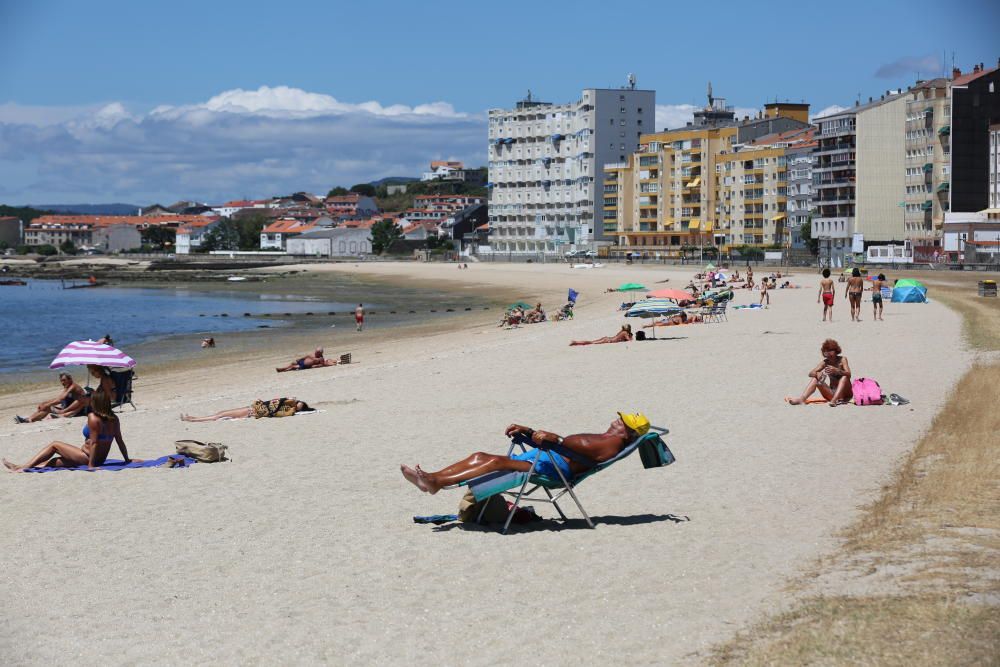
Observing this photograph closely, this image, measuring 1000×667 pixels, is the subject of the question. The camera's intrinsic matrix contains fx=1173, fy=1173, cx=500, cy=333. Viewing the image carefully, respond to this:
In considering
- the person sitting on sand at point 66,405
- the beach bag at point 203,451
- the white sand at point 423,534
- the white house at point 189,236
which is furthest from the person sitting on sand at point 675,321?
the white house at point 189,236

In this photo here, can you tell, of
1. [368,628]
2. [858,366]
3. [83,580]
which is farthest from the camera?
[858,366]

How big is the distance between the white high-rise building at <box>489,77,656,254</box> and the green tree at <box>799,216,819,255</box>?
3397cm

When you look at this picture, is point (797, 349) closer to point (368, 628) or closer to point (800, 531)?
point (800, 531)

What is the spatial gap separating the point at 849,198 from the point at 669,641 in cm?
8542

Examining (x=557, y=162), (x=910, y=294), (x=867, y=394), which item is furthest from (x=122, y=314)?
(x=557, y=162)

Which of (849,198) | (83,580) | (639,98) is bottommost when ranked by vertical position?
(83,580)

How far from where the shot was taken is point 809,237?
93000 millimetres

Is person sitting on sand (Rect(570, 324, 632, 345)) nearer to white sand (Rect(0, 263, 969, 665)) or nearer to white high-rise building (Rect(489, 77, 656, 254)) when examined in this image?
white sand (Rect(0, 263, 969, 665))

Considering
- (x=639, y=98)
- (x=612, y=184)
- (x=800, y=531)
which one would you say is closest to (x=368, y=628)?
(x=800, y=531)

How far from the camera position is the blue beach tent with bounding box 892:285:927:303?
1380 inches

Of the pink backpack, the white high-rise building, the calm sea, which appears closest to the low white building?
the white high-rise building

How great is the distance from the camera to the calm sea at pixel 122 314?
35.2 meters

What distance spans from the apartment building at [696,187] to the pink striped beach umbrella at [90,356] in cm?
9206

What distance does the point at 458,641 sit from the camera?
590 centimetres
